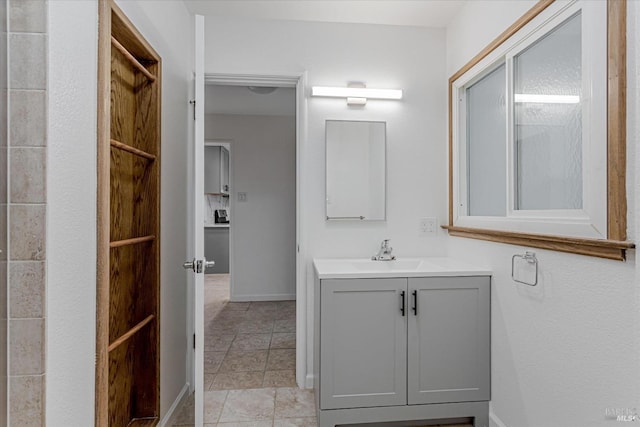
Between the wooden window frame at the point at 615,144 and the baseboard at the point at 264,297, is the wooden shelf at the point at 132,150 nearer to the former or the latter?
the wooden window frame at the point at 615,144

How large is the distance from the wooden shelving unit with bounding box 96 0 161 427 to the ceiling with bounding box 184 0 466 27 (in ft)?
2.51

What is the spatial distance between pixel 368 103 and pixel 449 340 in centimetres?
160

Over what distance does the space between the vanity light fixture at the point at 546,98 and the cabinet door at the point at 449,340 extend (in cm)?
94

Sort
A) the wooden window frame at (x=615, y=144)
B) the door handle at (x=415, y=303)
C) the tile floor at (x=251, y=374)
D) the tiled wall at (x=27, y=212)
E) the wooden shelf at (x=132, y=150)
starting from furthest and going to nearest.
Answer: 1. the tile floor at (x=251, y=374)
2. the door handle at (x=415, y=303)
3. the wooden shelf at (x=132, y=150)
4. the wooden window frame at (x=615, y=144)
5. the tiled wall at (x=27, y=212)

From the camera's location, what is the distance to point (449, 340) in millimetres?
1785

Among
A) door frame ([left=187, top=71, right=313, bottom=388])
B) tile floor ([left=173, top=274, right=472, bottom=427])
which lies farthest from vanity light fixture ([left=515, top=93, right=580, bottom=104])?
tile floor ([left=173, top=274, right=472, bottom=427])

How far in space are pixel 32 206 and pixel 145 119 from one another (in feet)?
3.02

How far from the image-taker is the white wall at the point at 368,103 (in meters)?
2.26

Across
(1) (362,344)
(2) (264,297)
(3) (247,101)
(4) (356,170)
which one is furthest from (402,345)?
(3) (247,101)

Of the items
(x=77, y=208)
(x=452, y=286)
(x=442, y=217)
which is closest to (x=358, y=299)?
(x=452, y=286)

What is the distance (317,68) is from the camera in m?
2.28

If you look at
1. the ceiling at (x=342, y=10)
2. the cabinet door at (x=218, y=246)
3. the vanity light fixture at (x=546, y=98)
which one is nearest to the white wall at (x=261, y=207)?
the cabinet door at (x=218, y=246)

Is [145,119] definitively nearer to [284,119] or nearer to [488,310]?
[488,310]

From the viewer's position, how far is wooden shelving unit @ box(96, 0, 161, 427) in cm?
147
